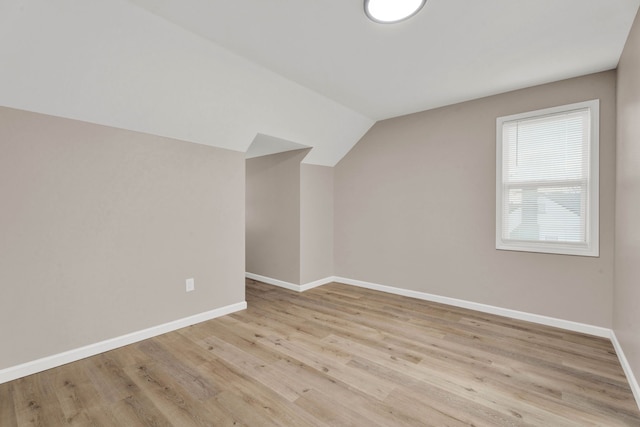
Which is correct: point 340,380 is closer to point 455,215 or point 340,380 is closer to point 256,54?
point 455,215

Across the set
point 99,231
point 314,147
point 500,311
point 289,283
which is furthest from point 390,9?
point 289,283

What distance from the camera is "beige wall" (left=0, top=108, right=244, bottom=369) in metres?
2.05

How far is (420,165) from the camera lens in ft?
12.6

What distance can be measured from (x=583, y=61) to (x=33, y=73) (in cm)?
410

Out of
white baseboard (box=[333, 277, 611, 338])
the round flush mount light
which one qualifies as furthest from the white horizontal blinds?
the round flush mount light

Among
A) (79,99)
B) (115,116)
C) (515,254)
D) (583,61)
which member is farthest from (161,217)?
(583,61)

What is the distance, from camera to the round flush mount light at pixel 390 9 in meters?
1.77

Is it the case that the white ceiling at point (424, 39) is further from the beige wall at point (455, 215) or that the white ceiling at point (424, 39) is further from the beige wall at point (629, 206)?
the beige wall at point (455, 215)

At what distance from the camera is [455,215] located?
358 cm

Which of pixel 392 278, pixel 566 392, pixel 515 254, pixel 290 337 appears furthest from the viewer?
pixel 392 278

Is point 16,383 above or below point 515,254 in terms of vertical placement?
below

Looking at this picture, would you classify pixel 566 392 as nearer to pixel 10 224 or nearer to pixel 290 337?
pixel 290 337

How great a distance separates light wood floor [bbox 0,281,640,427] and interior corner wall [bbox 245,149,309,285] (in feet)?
4.77

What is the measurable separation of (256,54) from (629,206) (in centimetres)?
295
